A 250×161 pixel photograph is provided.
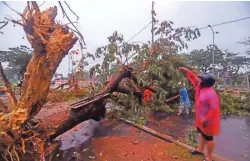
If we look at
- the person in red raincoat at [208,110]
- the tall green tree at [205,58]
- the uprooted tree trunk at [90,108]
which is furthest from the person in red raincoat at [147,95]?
the tall green tree at [205,58]

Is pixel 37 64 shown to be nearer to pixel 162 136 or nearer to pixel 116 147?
pixel 116 147

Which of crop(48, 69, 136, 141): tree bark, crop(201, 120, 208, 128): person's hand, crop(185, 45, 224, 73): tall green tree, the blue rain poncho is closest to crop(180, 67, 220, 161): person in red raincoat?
crop(201, 120, 208, 128): person's hand

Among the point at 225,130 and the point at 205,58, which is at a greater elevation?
the point at 205,58

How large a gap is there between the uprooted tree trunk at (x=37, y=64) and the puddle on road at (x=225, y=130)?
343 cm

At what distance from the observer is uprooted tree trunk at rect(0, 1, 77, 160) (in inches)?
145

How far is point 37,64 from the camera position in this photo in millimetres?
3988

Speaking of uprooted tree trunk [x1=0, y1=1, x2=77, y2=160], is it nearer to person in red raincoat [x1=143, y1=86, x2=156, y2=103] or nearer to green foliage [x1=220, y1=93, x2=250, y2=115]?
person in red raincoat [x1=143, y1=86, x2=156, y2=103]

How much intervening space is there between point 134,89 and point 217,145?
2742mm

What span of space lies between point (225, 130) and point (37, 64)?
542 centimetres

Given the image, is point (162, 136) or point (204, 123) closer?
point (204, 123)

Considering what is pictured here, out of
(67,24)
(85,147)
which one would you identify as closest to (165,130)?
(85,147)

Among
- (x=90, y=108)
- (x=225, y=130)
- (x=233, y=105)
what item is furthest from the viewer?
(x=233, y=105)

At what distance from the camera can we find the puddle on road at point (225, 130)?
511 centimetres

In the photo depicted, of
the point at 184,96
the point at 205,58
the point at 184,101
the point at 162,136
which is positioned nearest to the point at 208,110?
the point at 162,136
